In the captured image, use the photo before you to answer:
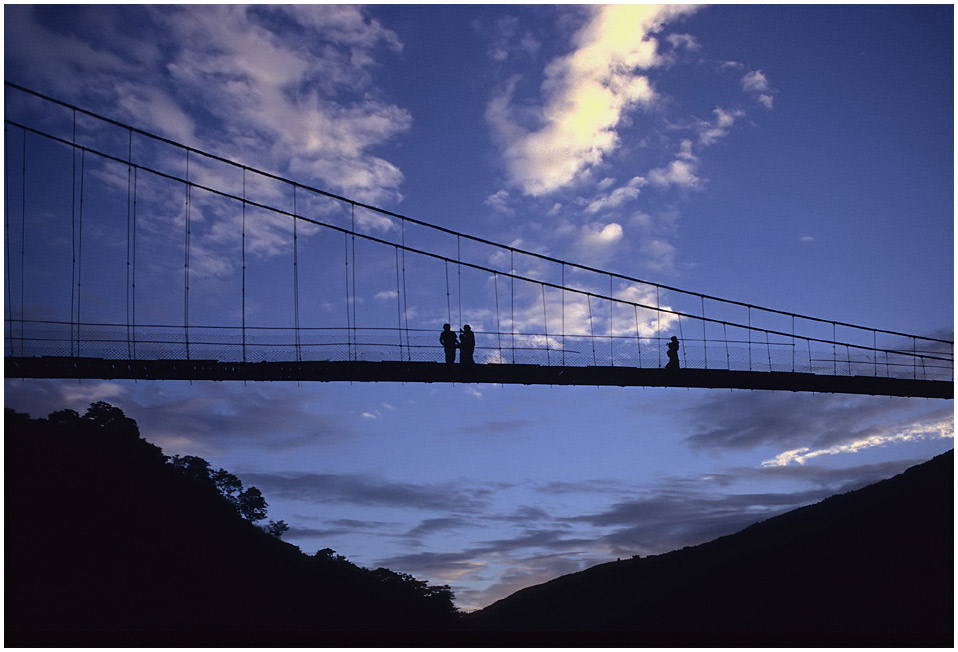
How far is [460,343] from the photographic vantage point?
24531 millimetres

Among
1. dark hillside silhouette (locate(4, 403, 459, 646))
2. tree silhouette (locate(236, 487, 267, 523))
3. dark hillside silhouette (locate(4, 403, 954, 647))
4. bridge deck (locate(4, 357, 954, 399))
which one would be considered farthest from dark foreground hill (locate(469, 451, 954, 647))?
tree silhouette (locate(236, 487, 267, 523))

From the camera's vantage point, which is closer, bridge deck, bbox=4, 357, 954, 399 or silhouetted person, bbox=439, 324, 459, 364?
bridge deck, bbox=4, 357, 954, 399

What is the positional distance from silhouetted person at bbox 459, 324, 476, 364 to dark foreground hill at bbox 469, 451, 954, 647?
31.0 feet

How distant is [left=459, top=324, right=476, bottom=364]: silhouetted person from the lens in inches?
962

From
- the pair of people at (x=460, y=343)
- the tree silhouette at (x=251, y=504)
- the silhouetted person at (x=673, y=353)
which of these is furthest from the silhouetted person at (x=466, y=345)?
the tree silhouette at (x=251, y=504)

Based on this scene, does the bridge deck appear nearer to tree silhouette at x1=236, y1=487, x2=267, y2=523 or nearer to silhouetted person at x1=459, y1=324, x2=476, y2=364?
silhouetted person at x1=459, y1=324, x2=476, y2=364

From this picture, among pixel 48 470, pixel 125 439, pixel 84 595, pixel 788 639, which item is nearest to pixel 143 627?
pixel 84 595

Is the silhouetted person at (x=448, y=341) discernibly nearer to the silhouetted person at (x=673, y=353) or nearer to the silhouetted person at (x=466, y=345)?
the silhouetted person at (x=466, y=345)

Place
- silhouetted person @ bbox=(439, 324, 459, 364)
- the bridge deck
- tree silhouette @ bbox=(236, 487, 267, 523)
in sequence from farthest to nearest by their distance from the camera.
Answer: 1. tree silhouette @ bbox=(236, 487, 267, 523)
2. silhouetted person @ bbox=(439, 324, 459, 364)
3. the bridge deck

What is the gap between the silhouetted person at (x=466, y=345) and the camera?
2444 cm

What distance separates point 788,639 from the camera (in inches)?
1054

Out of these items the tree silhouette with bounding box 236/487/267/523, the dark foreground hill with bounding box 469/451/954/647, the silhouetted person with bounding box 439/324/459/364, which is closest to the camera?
the silhouetted person with bounding box 439/324/459/364

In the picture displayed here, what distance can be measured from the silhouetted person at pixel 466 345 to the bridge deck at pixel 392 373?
276mm

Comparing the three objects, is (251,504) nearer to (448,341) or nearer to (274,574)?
(274,574)
